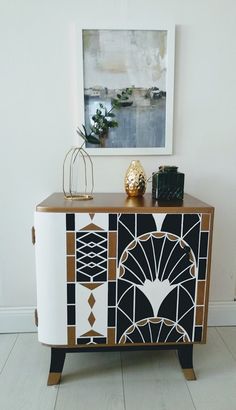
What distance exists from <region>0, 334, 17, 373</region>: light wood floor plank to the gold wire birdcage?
Result: 0.90m

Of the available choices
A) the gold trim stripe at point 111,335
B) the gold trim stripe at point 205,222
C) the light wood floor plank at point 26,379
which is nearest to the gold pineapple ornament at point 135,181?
the gold trim stripe at point 205,222

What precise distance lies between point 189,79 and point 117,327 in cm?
134

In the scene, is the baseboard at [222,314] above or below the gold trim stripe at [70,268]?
below

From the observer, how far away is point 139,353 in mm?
1741

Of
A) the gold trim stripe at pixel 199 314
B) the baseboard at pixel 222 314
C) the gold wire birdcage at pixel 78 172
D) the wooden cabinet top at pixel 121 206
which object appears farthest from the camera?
the baseboard at pixel 222 314

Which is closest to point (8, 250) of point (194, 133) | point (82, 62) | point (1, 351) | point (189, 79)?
point (1, 351)

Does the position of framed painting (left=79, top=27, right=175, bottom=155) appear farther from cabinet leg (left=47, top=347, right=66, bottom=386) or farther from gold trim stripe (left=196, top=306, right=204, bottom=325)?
cabinet leg (left=47, top=347, right=66, bottom=386)

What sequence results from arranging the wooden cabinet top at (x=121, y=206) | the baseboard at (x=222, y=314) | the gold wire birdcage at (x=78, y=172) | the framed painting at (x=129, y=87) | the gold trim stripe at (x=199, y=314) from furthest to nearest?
1. the baseboard at (x=222, y=314)
2. the gold wire birdcage at (x=78, y=172)
3. the framed painting at (x=129, y=87)
4. the gold trim stripe at (x=199, y=314)
5. the wooden cabinet top at (x=121, y=206)

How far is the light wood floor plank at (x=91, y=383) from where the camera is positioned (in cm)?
138

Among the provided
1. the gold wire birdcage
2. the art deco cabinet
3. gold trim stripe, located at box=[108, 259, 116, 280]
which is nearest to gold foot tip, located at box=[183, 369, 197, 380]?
the art deco cabinet

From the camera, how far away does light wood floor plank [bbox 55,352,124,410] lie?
4.51 ft

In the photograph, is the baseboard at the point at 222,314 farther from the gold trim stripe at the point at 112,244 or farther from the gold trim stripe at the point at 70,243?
the gold trim stripe at the point at 70,243

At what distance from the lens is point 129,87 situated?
5.71 ft

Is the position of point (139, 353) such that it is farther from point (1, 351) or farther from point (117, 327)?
point (1, 351)
